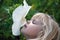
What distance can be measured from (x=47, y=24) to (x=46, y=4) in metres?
0.38

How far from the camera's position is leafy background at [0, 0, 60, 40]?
3982 millimetres

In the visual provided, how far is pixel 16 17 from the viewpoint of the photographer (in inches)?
143

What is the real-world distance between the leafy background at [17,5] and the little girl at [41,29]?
0.24 meters

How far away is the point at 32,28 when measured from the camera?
11.9 ft

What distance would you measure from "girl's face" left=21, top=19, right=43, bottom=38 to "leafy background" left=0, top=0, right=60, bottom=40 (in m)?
0.29

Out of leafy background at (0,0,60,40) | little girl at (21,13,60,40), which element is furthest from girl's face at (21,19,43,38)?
leafy background at (0,0,60,40)

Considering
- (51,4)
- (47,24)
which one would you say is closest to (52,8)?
(51,4)

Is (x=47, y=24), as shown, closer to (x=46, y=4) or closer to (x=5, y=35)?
(x=46, y=4)

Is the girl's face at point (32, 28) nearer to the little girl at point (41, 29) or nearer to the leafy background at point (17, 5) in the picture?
the little girl at point (41, 29)

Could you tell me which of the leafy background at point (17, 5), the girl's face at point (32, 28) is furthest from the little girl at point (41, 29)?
the leafy background at point (17, 5)

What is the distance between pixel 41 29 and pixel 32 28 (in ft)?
0.28

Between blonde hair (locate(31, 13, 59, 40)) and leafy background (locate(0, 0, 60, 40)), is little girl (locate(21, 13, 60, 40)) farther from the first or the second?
leafy background (locate(0, 0, 60, 40))

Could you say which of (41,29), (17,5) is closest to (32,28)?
(41,29)

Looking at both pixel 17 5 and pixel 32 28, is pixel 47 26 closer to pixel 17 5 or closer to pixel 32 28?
pixel 32 28
